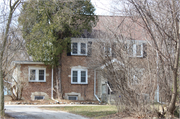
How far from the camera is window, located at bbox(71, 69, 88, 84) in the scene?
2137 centimetres

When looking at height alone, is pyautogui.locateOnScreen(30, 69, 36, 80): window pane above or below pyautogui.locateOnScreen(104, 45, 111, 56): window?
below

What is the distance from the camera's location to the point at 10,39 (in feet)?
38.0

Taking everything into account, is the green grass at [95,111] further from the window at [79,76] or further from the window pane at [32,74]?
the window pane at [32,74]

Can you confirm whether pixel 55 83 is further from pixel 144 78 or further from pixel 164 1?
pixel 164 1

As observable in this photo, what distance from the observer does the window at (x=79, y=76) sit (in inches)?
841

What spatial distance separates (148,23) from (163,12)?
610 mm

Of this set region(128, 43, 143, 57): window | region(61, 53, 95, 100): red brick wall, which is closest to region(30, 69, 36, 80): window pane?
region(61, 53, 95, 100): red brick wall

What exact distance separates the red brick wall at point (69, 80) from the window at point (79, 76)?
0.28 m

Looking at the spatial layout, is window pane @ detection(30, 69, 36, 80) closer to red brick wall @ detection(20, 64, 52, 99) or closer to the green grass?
red brick wall @ detection(20, 64, 52, 99)

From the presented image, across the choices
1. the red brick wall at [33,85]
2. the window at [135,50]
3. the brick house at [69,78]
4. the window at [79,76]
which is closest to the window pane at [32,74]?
the brick house at [69,78]

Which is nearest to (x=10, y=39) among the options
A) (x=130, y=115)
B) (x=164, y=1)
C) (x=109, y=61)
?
(x=109, y=61)

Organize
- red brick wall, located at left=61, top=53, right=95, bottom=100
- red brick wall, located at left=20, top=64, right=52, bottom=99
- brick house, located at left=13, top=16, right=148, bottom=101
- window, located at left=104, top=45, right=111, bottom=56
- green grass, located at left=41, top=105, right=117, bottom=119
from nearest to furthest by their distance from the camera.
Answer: window, located at left=104, top=45, right=111, bottom=56, green grass, located at left=41, top=105, right=117, bottom=119, red brick wall, located at left=20, top=64, right=52, bottom=99, brick house, located at left=13, top=16, right=148, bottom=101, red brick wall, located at left=61, top=53, right=95, bottom=100

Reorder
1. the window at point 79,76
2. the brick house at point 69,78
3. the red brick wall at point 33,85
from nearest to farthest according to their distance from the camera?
the red brick wall at point 33,85, the brick house at point 69,78, the window at point 79,76

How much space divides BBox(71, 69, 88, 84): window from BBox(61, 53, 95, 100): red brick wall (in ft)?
0.93
